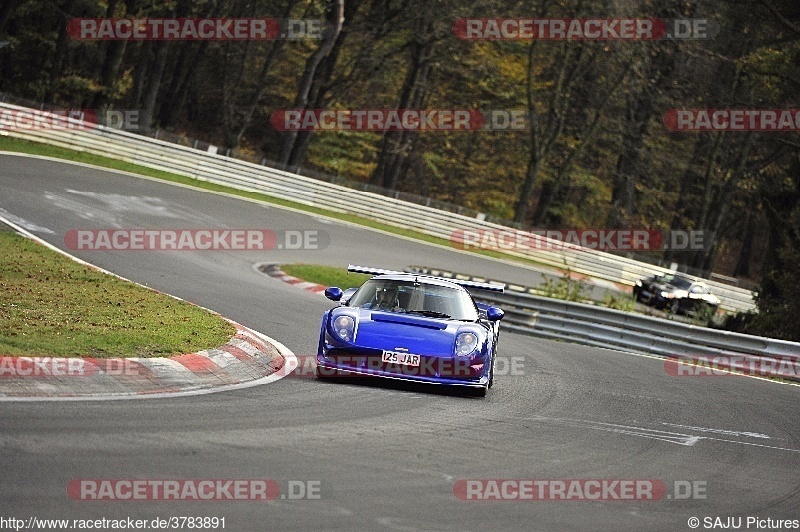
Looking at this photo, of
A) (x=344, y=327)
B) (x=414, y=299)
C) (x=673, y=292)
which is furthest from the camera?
(x=673, y=292)

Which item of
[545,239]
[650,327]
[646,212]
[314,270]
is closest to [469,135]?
[646,212]

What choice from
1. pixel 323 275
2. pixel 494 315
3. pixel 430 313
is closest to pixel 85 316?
pixel 430 313

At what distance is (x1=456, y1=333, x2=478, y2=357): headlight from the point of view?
1143 cm

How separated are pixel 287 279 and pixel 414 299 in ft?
39.5

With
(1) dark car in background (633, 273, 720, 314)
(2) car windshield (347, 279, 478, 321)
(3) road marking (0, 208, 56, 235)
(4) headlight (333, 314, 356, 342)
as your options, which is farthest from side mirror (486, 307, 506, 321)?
(1) dark car in background (633, 273, 720, 314)

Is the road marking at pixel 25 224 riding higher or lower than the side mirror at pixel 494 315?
lower

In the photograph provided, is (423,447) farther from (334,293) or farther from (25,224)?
(25,224)

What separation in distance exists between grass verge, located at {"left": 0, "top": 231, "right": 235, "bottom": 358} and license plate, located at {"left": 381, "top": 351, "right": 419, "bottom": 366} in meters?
1.75

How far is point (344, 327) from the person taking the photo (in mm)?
11461

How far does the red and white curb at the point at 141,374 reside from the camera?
8.41 m

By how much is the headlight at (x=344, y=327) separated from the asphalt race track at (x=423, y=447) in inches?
18.6

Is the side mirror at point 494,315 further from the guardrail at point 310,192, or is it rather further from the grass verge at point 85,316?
the guardrail at point 310,192

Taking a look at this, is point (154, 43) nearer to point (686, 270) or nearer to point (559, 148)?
point (559, 148)

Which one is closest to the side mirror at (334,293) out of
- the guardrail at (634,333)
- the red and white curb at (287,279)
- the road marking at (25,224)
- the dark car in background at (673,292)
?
the guardrail at (634,333)
